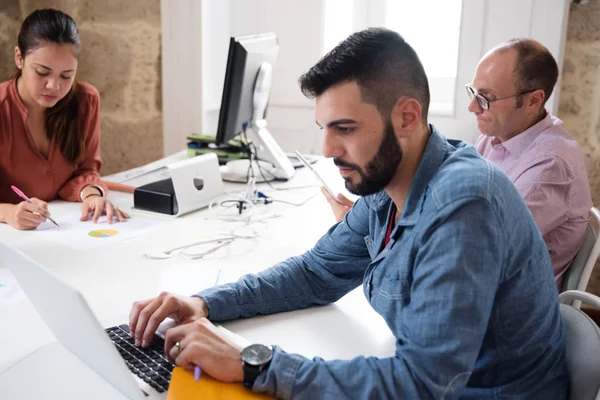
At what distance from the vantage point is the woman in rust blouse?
1.87 metres

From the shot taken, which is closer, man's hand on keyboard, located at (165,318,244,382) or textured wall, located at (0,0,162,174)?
man's hand on keyboard, located at (165,318,244,382)

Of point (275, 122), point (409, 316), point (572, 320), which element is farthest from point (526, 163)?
point (275, 122)

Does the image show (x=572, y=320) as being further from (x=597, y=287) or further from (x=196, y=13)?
(x=196, y=13)

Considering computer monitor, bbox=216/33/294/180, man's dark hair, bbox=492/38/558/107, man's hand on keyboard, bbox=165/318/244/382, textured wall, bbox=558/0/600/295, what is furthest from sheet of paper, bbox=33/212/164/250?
textured wall, bbox=558/0/600/295

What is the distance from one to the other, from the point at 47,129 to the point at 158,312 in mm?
1293

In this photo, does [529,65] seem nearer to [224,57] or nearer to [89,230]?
[89,230]

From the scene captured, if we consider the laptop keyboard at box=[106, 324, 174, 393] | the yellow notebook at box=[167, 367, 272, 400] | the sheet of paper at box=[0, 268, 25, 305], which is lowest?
the sheet of paper at box=[0, 268, 25, 305]

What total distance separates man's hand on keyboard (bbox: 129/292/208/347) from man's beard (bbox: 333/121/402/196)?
40 cm

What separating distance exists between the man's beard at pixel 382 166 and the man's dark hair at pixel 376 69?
0.05 meters

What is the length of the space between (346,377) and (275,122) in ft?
9.13

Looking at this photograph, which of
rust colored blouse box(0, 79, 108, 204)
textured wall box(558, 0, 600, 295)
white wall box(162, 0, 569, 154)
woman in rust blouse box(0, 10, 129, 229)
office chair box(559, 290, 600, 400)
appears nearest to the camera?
office chair box(559, 290, 600, 400)

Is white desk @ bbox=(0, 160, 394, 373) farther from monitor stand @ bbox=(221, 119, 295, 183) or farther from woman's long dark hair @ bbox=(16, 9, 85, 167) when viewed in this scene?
monitor stand @ bbox=(221, 119, 295, 183)

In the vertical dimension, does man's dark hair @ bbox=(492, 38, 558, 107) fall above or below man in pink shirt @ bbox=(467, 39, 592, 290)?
above

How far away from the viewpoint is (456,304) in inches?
32.3
